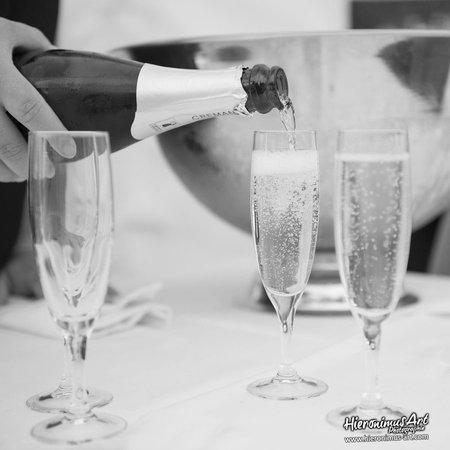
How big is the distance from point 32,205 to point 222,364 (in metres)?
0.34

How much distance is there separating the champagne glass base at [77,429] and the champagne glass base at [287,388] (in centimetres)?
15

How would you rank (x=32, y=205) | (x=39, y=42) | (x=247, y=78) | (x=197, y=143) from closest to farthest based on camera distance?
(x=32, y=205)
(x=247, y=78)
(x=39, y=42)
(x=197, y=143)

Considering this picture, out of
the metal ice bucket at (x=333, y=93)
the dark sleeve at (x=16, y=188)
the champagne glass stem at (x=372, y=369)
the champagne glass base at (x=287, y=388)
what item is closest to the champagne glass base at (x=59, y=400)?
the champagne glass base at (x=287, y=388)

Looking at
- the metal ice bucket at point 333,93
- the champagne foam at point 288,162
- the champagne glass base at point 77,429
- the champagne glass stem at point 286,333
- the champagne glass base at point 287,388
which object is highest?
the metal ice bucket at point 333,93

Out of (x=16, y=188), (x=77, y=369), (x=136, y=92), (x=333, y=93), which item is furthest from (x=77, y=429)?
(x=16, y=188)

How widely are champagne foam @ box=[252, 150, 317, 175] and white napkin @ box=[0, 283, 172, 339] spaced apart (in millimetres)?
364

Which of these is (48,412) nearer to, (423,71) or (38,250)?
(38,250)

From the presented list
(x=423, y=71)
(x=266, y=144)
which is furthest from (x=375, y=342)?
(x=423, y=71)

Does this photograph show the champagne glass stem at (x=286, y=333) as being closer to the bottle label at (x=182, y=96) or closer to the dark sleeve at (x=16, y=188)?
the bottle label at (x=182, y=96)

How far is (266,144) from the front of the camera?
2.47ft

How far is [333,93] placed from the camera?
1.00 metres

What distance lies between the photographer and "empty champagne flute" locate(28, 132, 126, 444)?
607 mm

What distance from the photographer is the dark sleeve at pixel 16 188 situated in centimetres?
137

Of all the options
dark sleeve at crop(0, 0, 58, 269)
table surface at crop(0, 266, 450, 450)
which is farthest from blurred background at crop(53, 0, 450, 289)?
table surface at crop(0, 266, 450, 450)
